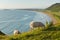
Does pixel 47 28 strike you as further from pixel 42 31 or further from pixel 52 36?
pixel 52 36

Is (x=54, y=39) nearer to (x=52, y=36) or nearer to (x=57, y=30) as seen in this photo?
(x=52, y=36)

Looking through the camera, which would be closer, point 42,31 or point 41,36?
point 41,36

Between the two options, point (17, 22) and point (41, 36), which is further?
point (17, 22)

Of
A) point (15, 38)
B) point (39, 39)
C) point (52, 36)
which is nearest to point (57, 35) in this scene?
point (52, 36)

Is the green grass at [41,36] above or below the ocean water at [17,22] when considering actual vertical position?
above

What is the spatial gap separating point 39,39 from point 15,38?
1.82 metres

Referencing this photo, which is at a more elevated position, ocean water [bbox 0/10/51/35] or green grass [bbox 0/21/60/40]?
green grass [bbox 0/21/60/40]

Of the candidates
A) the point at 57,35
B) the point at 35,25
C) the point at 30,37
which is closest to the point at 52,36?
the point at 57,35

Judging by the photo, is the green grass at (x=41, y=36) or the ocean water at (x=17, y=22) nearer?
the green grass at (x=41, y=36)

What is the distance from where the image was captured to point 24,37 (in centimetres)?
1820

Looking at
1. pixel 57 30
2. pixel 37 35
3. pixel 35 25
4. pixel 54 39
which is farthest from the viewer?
pixel 35 25

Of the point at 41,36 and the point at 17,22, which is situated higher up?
the point at 41,36

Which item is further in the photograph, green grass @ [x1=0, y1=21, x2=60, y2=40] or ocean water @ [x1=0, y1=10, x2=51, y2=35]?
ocean water @ [x1=0, y1=10, x2=51, y2=35]

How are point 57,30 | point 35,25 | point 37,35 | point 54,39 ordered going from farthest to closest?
point 35,25
point 57,30
point 37,35
point 54,39
